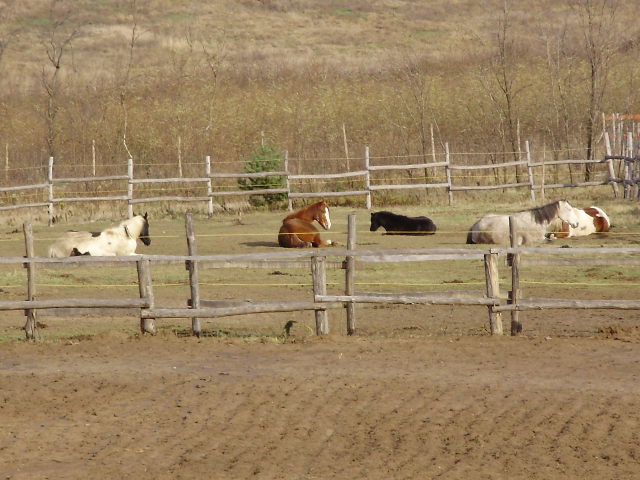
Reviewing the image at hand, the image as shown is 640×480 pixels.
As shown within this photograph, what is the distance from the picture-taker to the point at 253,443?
799cm

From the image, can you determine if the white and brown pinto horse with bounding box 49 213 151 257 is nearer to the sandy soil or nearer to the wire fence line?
the sandy soil

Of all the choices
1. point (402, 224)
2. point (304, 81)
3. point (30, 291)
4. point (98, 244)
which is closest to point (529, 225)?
point (402, 224)

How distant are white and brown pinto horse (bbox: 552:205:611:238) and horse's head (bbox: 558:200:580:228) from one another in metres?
0.17

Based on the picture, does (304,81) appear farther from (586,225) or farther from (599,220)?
(586,225)

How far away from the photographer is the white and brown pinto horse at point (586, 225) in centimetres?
1902

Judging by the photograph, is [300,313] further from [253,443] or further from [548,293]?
[253,443]

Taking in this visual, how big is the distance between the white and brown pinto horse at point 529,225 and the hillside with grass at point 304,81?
433 inches

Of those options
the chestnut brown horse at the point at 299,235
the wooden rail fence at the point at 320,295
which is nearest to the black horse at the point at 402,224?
the chestnut brown horse at the point at 299,235

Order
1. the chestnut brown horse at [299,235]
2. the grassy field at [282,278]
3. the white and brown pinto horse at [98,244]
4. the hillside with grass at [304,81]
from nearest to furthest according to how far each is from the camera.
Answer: the grassy field at [282,278] < the white and brown pinto horse at [98,244] < the chestnut brown horse at [299,235] < the hillside with grass at [304,81]

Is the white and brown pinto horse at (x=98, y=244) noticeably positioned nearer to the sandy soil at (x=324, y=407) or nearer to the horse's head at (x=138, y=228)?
the horse's head at (x=138, y=228)

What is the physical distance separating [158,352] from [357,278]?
5.42 meters

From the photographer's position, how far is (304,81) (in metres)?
45.5

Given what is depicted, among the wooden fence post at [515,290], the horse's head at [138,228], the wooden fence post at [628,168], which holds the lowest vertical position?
the wooden fence post at [515,290]

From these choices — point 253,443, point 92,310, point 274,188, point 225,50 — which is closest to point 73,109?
point 225,50
